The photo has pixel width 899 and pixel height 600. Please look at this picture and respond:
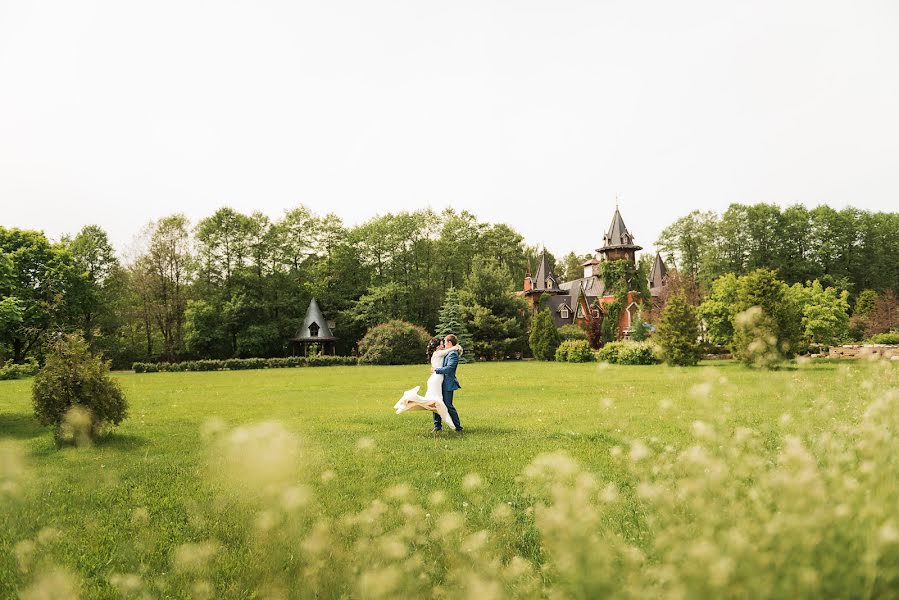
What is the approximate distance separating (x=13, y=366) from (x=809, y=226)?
75.7 meters

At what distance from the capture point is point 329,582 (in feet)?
14.5

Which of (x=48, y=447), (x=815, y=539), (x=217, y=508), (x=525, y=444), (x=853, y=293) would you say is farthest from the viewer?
(x=853, y=293)

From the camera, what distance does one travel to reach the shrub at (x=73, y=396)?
1040 cm

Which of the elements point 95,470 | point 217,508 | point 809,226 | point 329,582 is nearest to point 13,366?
point 95,470

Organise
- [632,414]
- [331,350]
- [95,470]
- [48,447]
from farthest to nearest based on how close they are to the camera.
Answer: [331,350] → [632,414] → [48,447] → [95,470]

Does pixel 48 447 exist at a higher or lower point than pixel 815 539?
lower

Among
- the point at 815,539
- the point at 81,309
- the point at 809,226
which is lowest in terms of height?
the point at 815,539

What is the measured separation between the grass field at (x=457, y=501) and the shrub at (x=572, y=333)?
31194 millimetres

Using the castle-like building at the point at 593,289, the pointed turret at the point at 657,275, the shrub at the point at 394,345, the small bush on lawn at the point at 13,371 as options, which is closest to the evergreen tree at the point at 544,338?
the castle-like building at the point at 593,289

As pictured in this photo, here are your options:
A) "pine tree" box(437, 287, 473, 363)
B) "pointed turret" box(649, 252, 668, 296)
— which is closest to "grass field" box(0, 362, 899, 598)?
"pine tree" box(437, 287, 473, 363)

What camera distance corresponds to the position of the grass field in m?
2.16

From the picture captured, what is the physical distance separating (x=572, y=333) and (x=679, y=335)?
18.4m

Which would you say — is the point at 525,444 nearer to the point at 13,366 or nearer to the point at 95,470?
the point at 95,470

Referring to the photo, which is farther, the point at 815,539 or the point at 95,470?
the point at 95,470
